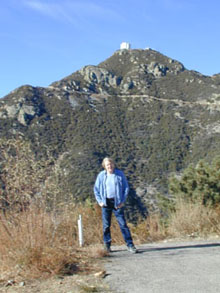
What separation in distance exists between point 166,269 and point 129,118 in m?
59.5

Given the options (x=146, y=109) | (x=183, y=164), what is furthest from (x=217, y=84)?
(x=183, y=164)

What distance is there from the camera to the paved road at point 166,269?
14.6 ft

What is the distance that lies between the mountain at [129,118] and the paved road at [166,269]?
2529 centimetres

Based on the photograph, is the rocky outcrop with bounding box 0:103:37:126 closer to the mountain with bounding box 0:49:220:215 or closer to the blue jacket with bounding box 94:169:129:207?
the mountain with bounding box 0:49:220:215

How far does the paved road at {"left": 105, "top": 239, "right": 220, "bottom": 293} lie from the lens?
4465 millimetres

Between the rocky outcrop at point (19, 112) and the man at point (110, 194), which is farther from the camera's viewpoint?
the rocky outcrop at point (19, 112)

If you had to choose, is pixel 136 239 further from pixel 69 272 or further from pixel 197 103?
pixel 197 103

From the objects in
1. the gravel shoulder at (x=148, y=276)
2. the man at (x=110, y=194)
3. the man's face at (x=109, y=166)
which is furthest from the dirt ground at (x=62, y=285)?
the man's face at (x=109, y=166)

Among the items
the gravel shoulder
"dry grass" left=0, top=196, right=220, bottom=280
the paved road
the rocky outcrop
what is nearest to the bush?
the paved road

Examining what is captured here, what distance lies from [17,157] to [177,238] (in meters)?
3.90

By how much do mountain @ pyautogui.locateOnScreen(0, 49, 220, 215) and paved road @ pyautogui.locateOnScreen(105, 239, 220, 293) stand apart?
25294mm

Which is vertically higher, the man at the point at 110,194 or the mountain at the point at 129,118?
the mountain at the point at 129,118

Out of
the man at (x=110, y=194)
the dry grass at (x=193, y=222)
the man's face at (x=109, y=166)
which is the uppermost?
the man's face at (x=109, y=166)

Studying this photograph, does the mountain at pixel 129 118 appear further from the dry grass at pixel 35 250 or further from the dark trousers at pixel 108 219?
the dry grass at pixel 35 250
